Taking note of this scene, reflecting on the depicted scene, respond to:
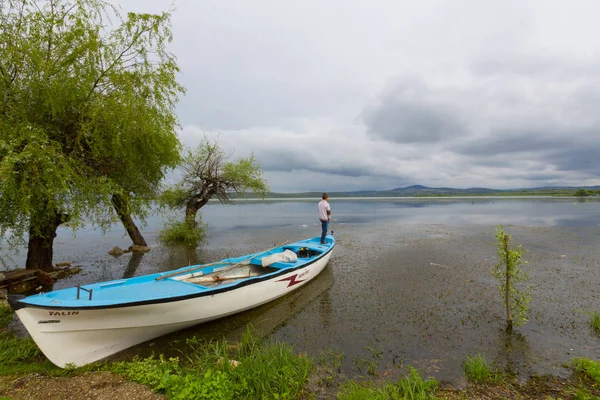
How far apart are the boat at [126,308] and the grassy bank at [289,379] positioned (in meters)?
0.48

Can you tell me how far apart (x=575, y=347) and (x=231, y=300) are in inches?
320

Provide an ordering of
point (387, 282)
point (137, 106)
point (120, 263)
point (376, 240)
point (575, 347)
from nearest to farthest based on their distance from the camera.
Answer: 1. point (575, 347)
2. point (137, 106)
3. point (387, 282)
4. point (120, 263)
5. point (376, 240)

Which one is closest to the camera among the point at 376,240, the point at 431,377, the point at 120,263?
the point at 431,377

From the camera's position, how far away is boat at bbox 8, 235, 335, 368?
16.9 ft

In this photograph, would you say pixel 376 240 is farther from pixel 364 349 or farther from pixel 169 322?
pixel 169 322

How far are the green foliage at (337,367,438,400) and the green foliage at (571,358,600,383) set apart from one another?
288cm

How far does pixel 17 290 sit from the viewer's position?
31.8 feet

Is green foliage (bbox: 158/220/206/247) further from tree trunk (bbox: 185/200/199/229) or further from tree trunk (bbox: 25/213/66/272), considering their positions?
tree trunk (bbox: 25/213/66/272)

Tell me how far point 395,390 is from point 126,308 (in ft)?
17.6

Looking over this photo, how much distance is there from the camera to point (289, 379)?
4.74 metres

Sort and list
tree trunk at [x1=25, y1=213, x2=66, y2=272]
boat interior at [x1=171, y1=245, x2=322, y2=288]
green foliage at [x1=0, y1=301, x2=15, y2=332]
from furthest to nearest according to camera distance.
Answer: tree trunk at [x1=25, y1=213, x2=66, y2=272]
boat interior at [x1=171, y1=245, x2=322, y2=288]
green foliage at [x1=0, y1=301, x2=15, y2=332]

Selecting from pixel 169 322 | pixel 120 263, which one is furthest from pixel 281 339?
pixel 120 263

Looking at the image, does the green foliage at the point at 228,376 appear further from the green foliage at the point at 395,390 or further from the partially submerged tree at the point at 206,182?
the partially submerged tree at the point at 206,182

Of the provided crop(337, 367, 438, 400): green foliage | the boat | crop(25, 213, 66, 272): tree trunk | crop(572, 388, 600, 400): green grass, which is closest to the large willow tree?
crop(25, 213, 66, 272): tree trunk
